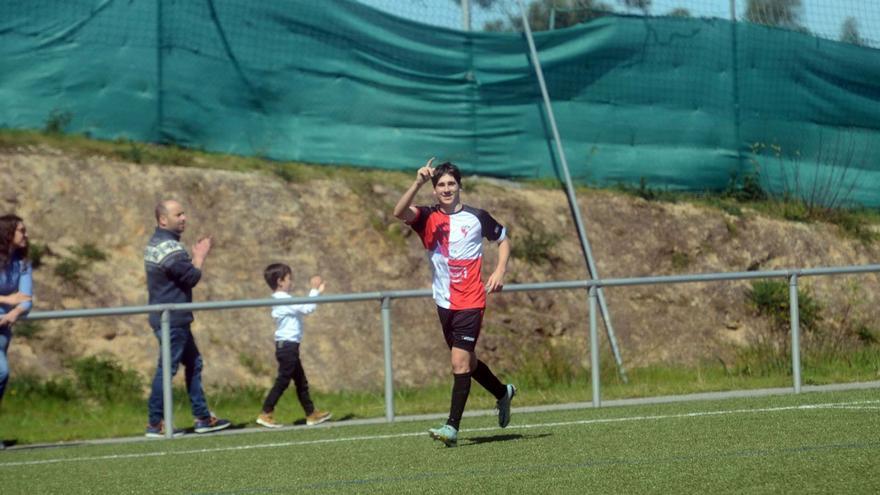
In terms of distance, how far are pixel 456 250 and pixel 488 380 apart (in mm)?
1024

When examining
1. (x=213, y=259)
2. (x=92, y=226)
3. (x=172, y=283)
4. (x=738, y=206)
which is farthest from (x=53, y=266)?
(x=738, y=206)

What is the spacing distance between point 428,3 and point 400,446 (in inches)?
387

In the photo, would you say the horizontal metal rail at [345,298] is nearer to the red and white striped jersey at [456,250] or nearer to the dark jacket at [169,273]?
the dark jacket at [169,273]

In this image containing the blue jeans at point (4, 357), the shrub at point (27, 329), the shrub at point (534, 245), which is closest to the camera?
the blue jeans at point (4, 357)

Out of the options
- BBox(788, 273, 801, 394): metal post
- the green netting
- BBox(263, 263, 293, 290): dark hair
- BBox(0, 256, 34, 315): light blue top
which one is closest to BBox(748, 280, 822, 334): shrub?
BBox(788, 273, 801, 394): metal post

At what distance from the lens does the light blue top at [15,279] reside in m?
11.9

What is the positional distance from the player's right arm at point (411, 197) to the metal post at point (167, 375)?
12.3 ft

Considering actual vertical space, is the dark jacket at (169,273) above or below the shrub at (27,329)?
above

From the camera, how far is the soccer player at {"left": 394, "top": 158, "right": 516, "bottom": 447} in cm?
962

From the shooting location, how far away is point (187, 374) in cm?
1300

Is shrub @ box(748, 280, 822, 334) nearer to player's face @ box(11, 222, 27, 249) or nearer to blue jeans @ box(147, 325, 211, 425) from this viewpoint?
blue jeans @ box(147, 325, 211, 425)

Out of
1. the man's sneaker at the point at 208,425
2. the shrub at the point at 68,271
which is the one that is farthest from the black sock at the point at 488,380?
the shrub at the point at 68,271

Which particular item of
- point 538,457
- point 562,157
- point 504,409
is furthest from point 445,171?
point 562,157

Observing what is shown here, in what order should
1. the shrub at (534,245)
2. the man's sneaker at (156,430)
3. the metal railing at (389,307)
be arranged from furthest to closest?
the shrub at (534,245), the man's sneaker at (156,430), the metal railing at (389,307)
